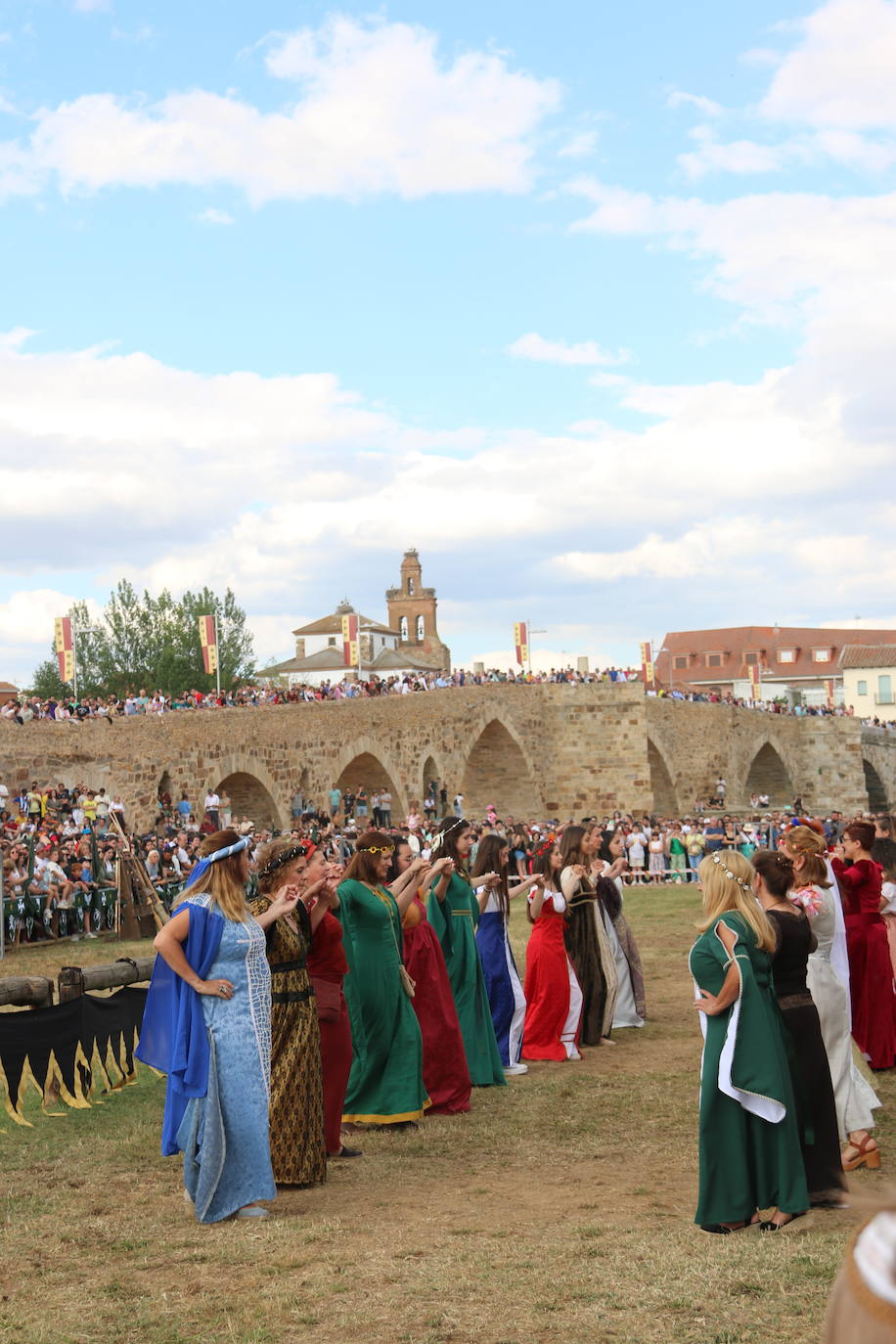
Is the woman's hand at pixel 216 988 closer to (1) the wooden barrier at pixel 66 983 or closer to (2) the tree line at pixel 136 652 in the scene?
(1) the wooden barrier at pixel 66 983

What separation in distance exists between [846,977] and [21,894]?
11471 millimetres

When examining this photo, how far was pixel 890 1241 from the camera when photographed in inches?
47.3

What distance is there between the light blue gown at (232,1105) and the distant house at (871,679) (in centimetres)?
7017

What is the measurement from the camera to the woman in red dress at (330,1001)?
5.84 metres

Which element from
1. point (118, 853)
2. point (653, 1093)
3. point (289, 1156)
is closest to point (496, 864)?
point (653, 1093)

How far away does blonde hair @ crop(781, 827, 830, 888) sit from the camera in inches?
226

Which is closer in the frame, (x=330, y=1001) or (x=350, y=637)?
(x=330, y=1001)

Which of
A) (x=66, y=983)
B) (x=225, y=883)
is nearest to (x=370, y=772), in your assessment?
(x=66, y=983)

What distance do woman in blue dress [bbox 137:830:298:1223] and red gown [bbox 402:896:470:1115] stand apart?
193 centimetres

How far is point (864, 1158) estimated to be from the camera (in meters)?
5.68

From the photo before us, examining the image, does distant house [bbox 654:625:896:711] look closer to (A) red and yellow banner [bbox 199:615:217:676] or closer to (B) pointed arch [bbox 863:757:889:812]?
(B) pointed arch [bbox 863:757:889:812]

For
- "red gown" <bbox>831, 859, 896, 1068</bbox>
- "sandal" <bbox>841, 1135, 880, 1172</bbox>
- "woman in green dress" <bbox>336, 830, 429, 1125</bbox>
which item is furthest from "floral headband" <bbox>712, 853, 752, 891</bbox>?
"red gown" <bbox>831, 859, 896, 1068</bbox>

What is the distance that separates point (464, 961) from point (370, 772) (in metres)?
24.1

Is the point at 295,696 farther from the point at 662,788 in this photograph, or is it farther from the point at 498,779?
the point at 662,788
